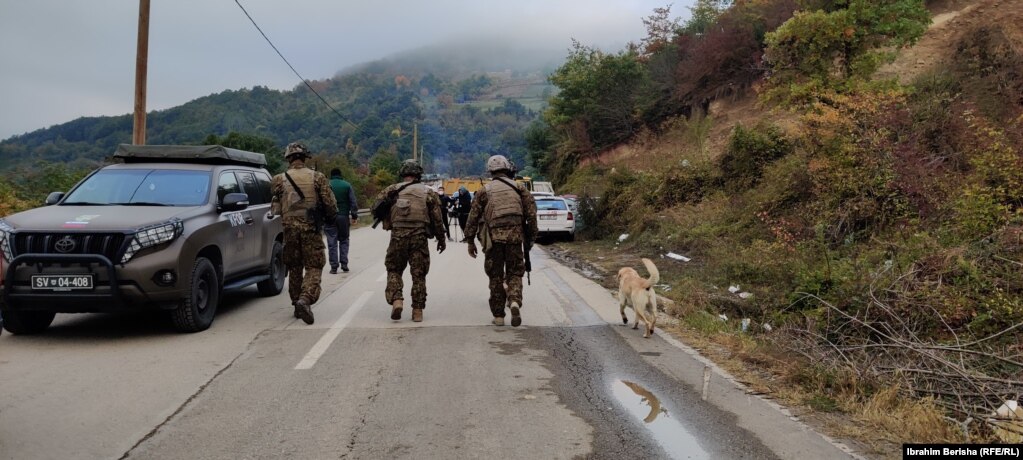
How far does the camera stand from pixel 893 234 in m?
9.64

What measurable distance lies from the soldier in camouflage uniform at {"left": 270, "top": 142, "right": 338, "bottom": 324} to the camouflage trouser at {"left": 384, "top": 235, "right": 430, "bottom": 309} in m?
0.81

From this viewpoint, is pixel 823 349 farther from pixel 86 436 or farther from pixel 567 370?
pixel 86 436

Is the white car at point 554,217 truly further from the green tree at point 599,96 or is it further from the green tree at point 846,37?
the green tree at point 599,96

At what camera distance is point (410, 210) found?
7875mm

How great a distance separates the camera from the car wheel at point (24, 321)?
6.70 meters

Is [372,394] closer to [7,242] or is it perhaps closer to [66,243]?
[66,243]

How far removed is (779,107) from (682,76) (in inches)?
531

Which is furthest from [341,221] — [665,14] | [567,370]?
[665,14]

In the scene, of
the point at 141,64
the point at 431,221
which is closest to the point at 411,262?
the point at 431,221

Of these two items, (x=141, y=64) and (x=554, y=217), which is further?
(x=554, y=217)

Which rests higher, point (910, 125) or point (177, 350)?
point (910, 125)

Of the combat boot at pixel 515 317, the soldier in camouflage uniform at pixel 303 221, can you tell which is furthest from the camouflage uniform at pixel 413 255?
the combat boot at pixel 515 317

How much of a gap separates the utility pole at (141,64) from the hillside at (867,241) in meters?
9.65

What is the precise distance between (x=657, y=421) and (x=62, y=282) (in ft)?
18.0
